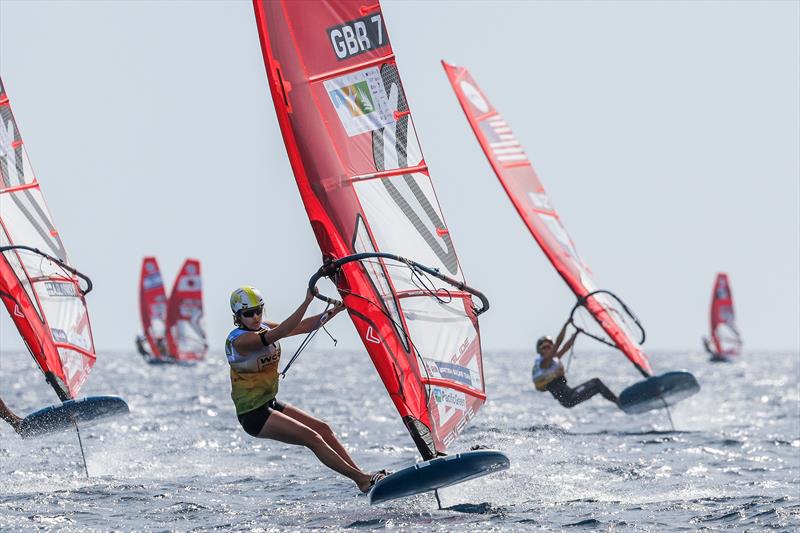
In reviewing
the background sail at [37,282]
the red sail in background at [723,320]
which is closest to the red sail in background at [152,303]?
the red sail in background at [723,320]

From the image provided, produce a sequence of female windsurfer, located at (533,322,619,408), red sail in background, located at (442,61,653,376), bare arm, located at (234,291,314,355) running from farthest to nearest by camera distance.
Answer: female windsurfer, located at (533,322,619,408)
red sail in background, located at (442,61,653,376)
bare arm, located at (234,291,314,355)

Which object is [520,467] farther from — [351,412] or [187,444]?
[351,412]

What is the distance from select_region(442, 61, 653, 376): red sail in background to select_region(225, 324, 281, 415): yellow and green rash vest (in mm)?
6977

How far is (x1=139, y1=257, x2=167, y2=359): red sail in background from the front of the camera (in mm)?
43750

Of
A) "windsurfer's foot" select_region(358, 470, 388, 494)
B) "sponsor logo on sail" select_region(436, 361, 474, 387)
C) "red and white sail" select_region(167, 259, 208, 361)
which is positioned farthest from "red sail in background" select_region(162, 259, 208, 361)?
"windsurfer's foot" select_region(358, 470, 388, 494)

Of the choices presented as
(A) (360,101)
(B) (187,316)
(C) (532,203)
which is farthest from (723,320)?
(A) (360,101)

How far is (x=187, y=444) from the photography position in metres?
13.2

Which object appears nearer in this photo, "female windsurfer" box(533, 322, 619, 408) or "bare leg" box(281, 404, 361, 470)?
"bare leg" box(281, 404, 361, 470)

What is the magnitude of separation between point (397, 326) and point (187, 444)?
5.73m

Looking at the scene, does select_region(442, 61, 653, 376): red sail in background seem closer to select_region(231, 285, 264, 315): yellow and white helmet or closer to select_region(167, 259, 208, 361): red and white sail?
select_region(231, 285, 264, 315): yellow and white helmet

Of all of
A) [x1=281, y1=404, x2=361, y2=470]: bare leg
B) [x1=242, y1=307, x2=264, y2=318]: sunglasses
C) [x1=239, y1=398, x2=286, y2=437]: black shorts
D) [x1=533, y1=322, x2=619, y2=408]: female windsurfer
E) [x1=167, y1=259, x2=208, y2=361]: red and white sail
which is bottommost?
[x1=167, y1=259, x2=208, y2=361]: red and white sail

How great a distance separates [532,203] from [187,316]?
31584 mm

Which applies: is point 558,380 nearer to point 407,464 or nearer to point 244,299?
point 407,464

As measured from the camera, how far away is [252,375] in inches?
309
